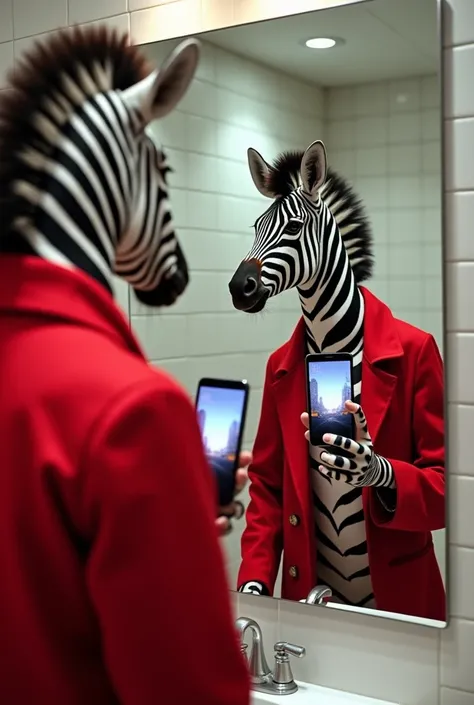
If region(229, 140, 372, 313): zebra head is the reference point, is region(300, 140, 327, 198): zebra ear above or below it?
above

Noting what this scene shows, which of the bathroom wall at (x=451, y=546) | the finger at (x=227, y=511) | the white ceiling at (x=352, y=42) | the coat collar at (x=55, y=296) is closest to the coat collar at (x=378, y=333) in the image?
the bathroom wall at (x=451, y=546)

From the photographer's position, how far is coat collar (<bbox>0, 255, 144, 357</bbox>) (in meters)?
0.67

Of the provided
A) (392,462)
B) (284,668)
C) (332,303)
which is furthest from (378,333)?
(284,668)

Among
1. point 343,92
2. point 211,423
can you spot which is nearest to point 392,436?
point 211,423

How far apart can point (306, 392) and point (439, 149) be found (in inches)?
17.8

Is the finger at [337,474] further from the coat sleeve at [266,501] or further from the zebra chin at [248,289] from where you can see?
the zebra chin at [248,289]

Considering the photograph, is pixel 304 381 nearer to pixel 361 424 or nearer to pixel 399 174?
pixel 361 424

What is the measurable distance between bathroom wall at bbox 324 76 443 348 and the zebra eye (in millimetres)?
119

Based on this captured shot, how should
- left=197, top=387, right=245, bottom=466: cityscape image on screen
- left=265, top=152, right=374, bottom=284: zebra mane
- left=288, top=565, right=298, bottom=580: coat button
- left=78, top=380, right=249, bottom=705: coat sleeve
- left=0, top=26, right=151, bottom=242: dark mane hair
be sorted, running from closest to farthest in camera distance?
left=78, top=380, right=249, bottom=705: coat sleeve, left=0, top=26, right=151, bottom=242: dark mane hair, left=197, top=387, right=245, bottom=466: cityscape image on screen, left=265, top=152, right=374, bottom=284: zebra mane, left=288, top=565, right=298, bottom=580: coat button

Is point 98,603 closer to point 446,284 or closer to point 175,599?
point 175,599

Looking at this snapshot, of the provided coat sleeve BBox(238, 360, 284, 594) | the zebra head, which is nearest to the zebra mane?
the zebra head

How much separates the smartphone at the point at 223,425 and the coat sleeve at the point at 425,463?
0.38 metres

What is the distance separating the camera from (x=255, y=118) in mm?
1539

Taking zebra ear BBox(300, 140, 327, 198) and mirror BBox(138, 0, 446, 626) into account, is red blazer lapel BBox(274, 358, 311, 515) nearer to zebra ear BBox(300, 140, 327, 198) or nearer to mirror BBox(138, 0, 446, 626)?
mirror BBox(138, 0, 446, 626)
